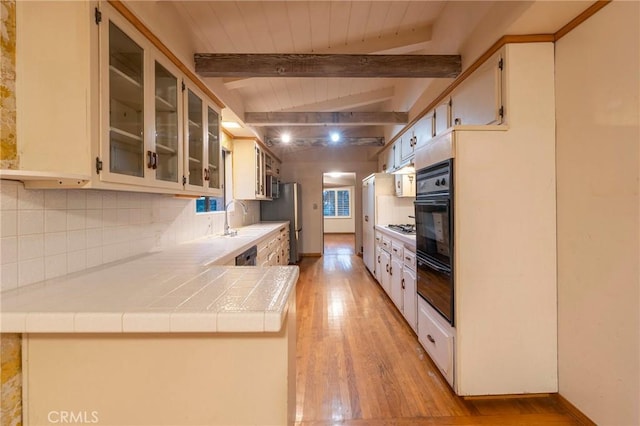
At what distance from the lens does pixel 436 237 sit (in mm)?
1959

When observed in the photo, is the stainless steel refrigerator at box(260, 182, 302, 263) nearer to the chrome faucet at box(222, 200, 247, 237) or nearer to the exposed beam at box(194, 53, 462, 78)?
the chrome faucet at box(222, 200, 247, 237)

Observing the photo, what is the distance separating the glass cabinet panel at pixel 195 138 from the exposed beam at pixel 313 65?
25 cm

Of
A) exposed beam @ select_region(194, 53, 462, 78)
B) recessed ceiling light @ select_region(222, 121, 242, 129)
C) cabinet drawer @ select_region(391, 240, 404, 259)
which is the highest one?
exposed beam @ select_region(194, 53, 462, 78)

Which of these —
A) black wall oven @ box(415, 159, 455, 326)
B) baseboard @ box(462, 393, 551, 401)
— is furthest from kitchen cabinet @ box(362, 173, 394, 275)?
baseboard @ box(462, 393, 551, 401)

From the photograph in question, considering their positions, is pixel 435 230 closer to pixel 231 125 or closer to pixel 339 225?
pixel 231 125

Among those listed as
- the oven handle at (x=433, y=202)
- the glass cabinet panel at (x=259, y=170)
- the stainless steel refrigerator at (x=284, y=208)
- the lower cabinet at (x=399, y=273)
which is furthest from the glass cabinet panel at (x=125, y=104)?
the stainless steel refrigerator at (x=284, y=208)

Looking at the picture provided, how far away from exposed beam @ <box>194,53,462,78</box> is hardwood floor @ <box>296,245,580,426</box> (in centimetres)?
230

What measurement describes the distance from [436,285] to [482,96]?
137cm

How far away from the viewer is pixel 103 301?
0.93 metres

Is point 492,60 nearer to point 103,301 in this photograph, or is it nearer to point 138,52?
point 138,52

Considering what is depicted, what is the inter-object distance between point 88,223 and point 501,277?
2.38 meters

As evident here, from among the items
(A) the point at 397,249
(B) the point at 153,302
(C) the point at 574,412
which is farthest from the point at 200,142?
(C) the point at 574,412

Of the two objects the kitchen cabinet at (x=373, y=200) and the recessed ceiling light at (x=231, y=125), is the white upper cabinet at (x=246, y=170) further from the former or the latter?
the kitchen cabinet at (x=373, y=200)

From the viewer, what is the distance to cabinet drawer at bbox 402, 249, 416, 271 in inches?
100.0
